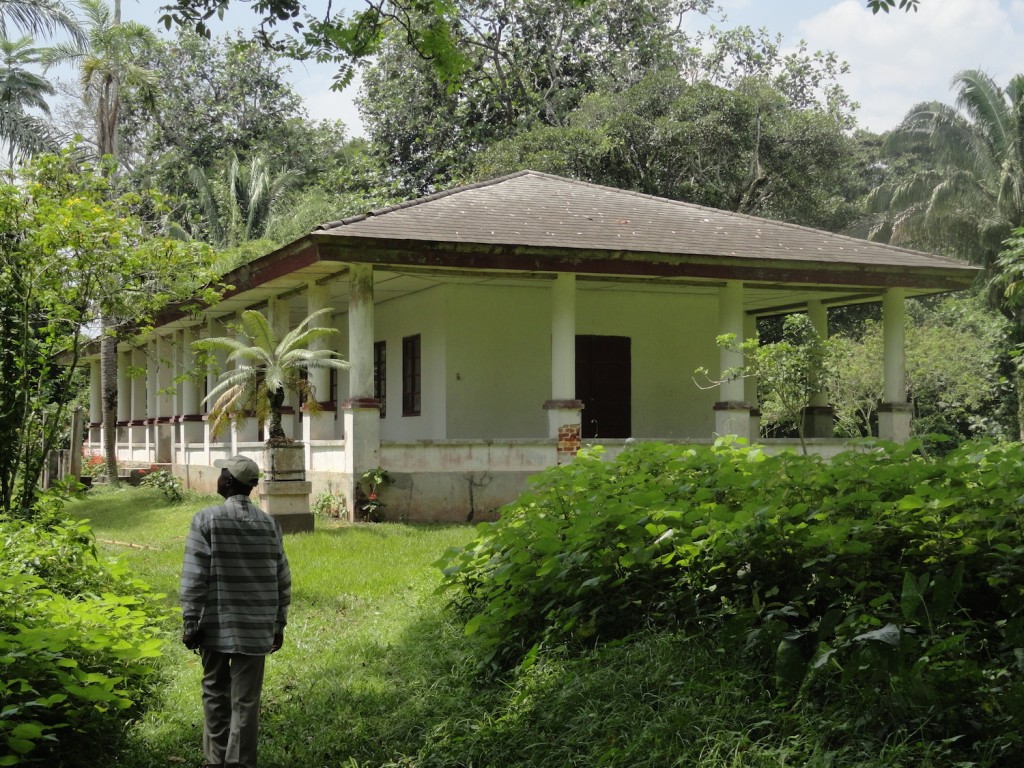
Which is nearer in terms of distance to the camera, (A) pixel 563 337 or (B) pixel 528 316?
(A) pixel 563 337

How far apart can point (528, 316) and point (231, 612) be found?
45.4ft

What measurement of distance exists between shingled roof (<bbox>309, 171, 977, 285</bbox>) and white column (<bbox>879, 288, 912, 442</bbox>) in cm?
72

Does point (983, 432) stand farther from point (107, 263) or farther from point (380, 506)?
point (107, 263)

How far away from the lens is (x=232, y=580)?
559 cm

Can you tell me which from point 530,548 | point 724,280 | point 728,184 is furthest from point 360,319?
point 728,184

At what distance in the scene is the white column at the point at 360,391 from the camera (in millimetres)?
15875

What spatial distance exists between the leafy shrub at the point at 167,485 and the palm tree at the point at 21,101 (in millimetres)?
11675

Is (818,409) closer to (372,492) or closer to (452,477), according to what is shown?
(452,477)

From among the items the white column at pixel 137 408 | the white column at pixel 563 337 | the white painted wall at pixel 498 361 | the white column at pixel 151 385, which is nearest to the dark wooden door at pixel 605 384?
the white painted wall at pixel 498 361

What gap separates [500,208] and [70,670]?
1291 centimetres

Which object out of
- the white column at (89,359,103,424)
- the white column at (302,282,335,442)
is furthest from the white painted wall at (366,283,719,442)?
the white column at (89,359,103,424)

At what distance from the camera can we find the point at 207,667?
5.59 meters

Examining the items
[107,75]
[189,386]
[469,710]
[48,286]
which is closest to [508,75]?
[107,75]

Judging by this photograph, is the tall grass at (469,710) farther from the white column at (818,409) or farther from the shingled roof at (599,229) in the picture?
the white column at (818,409)
